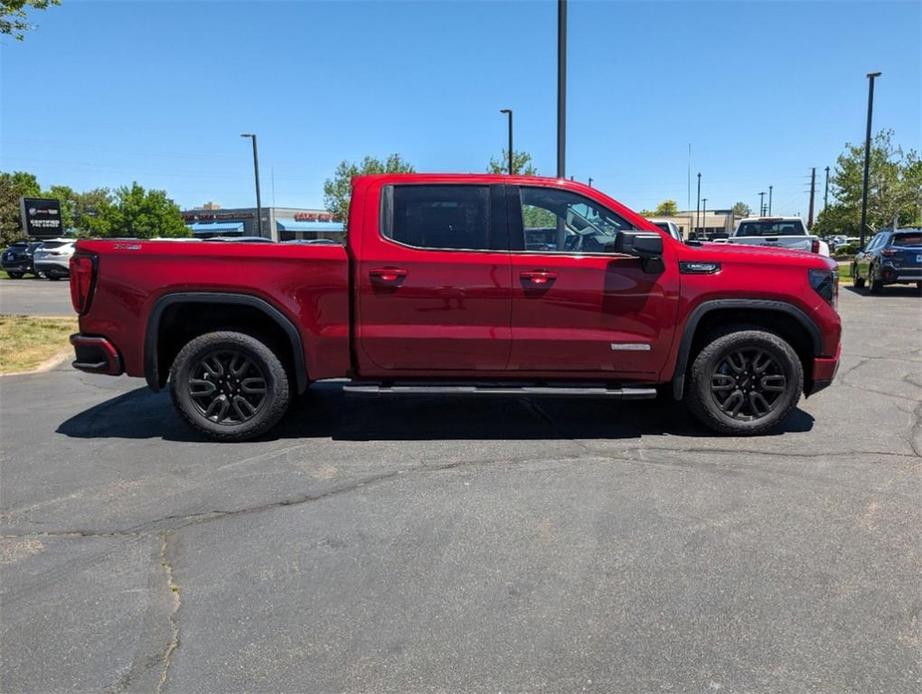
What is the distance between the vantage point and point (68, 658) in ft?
9.13

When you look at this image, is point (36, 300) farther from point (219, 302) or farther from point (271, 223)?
point (271, 223)

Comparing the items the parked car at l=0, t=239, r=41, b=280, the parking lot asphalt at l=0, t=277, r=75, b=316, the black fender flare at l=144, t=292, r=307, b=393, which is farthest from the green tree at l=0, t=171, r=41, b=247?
the black fender flare at l=144, t=292, r=307, b=393

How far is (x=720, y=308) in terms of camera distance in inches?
211

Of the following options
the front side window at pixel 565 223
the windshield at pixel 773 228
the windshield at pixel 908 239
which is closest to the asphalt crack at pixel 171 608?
the front side window at pixel 565 223

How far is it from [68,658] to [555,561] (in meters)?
2.15

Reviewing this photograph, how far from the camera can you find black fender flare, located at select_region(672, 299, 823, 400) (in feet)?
17.4

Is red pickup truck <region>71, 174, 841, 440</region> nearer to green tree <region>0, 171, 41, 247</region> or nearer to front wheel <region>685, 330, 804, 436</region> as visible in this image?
front wheel <region>685, 330, 804, 436</region>

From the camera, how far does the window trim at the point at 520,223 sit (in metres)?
5.27

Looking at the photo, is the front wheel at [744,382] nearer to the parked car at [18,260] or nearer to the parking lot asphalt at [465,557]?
the parking lot asphalt at [465,557]

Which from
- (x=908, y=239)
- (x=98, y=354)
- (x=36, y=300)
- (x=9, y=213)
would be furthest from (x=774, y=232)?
(x=9, y=213)

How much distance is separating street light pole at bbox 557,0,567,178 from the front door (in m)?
7.52

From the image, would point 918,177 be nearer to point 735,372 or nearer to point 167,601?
point 735,372

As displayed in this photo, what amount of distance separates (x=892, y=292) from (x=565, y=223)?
17.5 meters

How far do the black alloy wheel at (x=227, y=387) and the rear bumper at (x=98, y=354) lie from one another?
1.91ft
